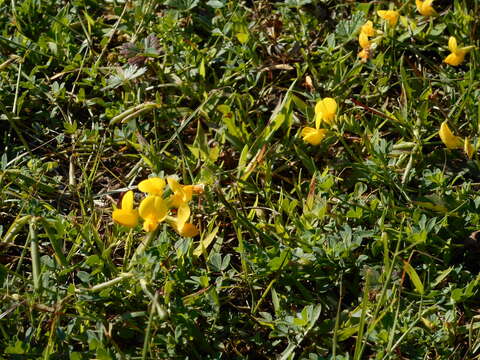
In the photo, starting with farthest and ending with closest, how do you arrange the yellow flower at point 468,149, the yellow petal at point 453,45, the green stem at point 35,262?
the yellow petal at point 453,45
the yellow flower at point 468,149
the green stem at point 35,262

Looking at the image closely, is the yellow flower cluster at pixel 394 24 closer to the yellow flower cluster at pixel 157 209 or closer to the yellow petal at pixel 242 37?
the yellow petal at pixel 242 37

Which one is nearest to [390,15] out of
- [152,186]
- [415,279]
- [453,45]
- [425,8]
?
[425,8]

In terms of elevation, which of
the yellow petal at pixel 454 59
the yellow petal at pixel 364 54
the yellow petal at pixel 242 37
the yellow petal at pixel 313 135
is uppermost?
the yellow petal at pixel 454 59

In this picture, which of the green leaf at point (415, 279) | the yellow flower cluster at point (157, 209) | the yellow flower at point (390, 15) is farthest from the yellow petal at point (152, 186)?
the yellow flower at point (390, 15)

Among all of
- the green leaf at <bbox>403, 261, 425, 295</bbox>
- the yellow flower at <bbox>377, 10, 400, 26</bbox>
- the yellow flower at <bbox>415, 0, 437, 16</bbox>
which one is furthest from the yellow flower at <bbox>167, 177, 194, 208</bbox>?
the yellow flower at <bbox>415, 0, 437, 16</bbox>

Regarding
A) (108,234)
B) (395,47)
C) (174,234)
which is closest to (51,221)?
(108,234)
